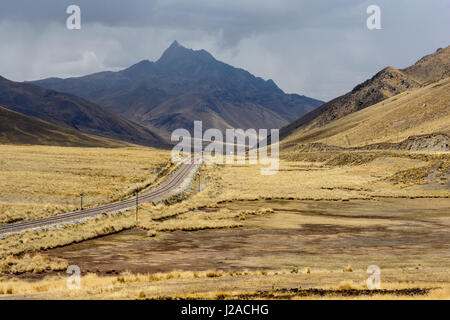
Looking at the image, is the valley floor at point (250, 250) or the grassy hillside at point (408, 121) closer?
the valley floor at point (250, 250)

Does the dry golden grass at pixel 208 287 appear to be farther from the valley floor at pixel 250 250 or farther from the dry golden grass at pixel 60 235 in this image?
the dry golden grass at pixel 60 235

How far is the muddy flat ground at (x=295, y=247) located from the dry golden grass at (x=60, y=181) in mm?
22100

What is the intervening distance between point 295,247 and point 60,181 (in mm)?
57595

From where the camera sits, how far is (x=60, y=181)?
3147 inches

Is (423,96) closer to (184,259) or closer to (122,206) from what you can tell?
(122,206)

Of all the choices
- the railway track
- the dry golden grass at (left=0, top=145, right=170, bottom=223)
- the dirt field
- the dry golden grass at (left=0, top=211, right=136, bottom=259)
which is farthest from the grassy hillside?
the dry golden grass at (left=0, top=211, right=136, bottom=259)

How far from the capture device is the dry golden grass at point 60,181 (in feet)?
188

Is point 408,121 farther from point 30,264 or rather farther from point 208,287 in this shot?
point 208,287

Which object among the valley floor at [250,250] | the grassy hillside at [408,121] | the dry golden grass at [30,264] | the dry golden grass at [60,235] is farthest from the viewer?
the grassy hillside at [408,121]

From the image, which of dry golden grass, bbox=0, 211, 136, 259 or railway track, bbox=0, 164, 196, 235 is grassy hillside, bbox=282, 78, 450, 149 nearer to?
railway track, bbox=0, 164, 196, 235

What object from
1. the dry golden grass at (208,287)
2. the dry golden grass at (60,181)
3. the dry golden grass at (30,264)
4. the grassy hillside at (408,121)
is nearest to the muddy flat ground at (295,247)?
the dry golden grass at (30,264)

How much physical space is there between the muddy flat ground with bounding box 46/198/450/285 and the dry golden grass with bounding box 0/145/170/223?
22.1 meters

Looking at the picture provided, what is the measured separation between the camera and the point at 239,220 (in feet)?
159
